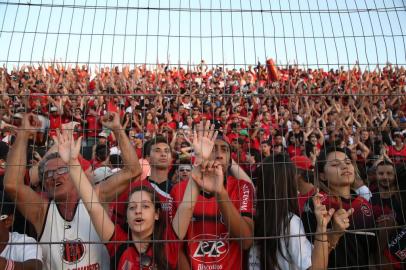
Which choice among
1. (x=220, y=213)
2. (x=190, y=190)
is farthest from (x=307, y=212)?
(x=190, y=190)

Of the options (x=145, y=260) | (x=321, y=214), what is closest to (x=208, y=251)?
(x=145, y=260)

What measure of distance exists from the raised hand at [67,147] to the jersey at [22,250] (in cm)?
59

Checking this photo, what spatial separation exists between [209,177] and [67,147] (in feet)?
3.36

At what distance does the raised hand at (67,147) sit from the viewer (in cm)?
291

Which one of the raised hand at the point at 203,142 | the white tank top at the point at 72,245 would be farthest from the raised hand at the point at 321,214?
the white tank top at the point at 72,245

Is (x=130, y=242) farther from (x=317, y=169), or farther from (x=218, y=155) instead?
(x=317, y=169)

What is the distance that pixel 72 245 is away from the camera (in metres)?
2.87

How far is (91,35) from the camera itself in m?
3.11

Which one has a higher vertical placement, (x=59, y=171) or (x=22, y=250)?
(x=59, y=171)

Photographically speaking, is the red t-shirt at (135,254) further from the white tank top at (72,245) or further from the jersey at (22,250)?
the jersey at (22,250)

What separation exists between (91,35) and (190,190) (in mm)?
1367

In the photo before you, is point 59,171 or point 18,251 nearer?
point 18,251

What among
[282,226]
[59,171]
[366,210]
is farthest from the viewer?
[366,210]

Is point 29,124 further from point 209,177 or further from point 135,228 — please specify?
point 209,177
